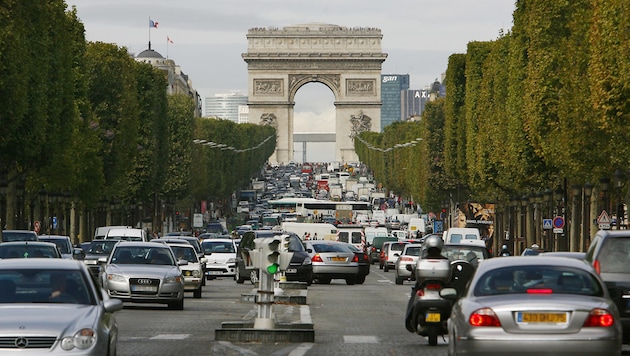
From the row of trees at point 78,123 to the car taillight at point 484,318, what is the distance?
36167mm

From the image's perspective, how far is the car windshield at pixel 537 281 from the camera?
A: 1677cm

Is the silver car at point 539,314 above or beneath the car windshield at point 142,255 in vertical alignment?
above

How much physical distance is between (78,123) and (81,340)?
55.6 m

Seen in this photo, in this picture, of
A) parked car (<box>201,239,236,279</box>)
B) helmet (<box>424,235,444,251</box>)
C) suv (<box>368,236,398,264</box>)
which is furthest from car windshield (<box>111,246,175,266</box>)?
suv (<box>368,236,398,264</box>)

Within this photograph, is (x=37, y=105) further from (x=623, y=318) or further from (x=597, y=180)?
(x=623, y=318)

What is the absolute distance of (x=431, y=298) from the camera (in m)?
22.0

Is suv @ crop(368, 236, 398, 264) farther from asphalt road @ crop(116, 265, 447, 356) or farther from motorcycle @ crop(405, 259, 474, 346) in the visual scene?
motorcycle @ crop(405, 259, 474, 346)

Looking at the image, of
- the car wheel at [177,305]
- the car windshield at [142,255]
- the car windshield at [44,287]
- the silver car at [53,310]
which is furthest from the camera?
the car windshield at [142,255]

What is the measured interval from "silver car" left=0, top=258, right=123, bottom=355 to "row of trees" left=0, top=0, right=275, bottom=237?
3362 cm

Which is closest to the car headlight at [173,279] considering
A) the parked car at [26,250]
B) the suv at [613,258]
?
the parked car at [26,250]

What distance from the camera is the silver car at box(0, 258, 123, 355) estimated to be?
15.6m

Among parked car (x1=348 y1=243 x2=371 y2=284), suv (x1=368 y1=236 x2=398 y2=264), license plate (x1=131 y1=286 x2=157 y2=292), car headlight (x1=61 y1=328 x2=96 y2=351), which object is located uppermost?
car headlight (x1=61 y1=328 x2=96 y2=351)

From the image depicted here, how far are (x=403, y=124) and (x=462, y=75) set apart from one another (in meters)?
81.9

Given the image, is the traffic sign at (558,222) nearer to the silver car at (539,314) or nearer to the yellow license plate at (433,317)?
the yellow license plate at (433,317)
